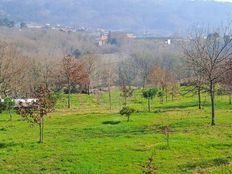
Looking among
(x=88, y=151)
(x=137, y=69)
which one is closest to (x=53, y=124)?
(x=88, y=151)

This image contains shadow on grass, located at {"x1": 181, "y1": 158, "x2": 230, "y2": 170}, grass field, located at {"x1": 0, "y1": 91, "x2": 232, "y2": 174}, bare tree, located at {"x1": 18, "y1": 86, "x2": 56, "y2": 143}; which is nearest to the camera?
shadow on grass, located at {"x1": 181, "y1": 158, "x2": 230, "y2": 170}

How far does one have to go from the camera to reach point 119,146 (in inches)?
992

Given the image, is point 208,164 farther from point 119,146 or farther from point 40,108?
point 40,108

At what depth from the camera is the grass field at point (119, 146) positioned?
2105 cm

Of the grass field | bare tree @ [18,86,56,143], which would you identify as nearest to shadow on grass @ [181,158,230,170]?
the grass field

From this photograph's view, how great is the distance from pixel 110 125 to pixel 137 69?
7725 centimetres

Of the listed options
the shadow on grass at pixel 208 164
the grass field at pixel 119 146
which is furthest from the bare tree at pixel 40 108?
the shadow on grass at pixel 208 164

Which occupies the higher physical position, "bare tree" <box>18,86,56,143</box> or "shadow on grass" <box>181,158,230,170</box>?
"bare tree" <box>18,86,56,143</box>

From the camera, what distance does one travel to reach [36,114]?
1125 inches

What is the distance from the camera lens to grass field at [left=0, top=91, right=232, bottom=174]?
69.1 feet

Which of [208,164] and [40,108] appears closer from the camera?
[208,164]

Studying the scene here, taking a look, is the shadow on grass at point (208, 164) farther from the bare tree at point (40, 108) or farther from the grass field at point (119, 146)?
the bare tree at point (40, 108)

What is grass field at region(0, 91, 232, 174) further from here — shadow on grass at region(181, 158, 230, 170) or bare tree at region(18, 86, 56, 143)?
bare tree at region(18, 86, 56, 143)

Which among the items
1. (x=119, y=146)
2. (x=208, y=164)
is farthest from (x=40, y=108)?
(x=208, y=164)
